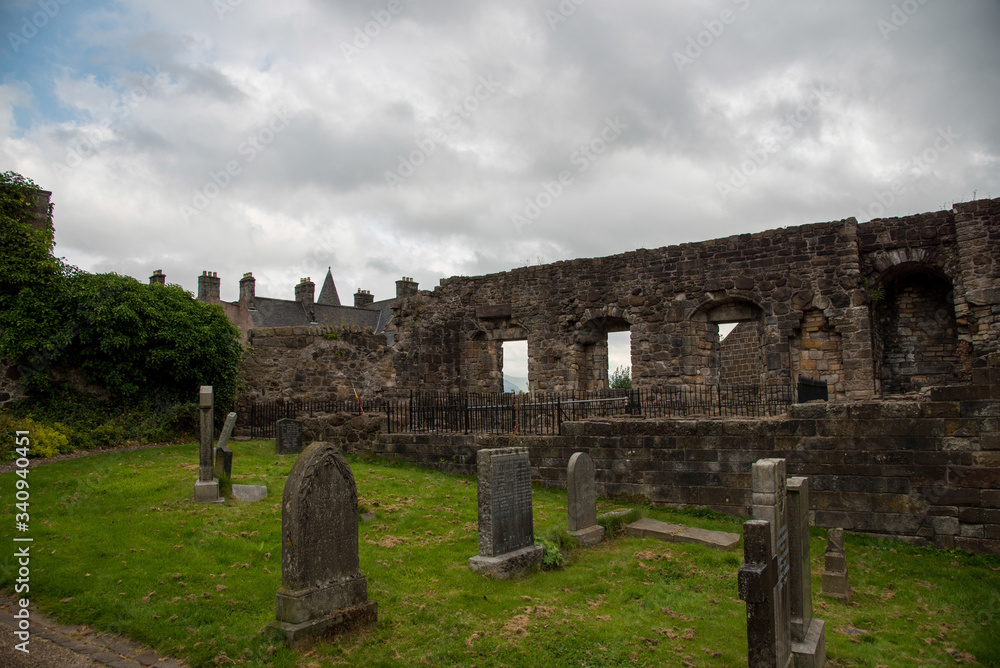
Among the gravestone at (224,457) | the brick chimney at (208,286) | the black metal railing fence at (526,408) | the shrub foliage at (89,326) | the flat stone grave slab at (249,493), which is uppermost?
the brick chimney at (208,286)

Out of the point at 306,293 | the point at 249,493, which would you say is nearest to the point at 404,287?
the point at 306,293

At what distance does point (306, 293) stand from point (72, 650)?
133ft

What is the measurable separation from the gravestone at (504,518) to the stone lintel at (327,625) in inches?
69.8

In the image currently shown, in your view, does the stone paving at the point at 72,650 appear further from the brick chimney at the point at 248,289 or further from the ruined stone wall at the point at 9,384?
the brick chimney at the point at 248,289

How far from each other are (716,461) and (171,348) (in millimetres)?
12315

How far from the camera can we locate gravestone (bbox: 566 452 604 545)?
8.48 metres

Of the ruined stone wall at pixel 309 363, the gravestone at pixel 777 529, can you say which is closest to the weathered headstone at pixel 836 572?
the gravestone at pixel 777 529

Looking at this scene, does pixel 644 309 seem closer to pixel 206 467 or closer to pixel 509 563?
pixel 509 563

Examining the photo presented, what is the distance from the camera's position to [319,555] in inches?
208

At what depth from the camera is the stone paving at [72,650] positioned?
470 cm

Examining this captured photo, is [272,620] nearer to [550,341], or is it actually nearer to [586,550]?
[586,550]

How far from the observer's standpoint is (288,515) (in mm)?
5188

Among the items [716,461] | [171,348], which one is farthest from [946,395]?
[171,348]

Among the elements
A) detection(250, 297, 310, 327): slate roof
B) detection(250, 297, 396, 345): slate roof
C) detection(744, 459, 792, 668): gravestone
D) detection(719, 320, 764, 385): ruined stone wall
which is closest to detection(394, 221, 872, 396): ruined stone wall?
detection(719, 320, 764, 385): ruined stone wall
